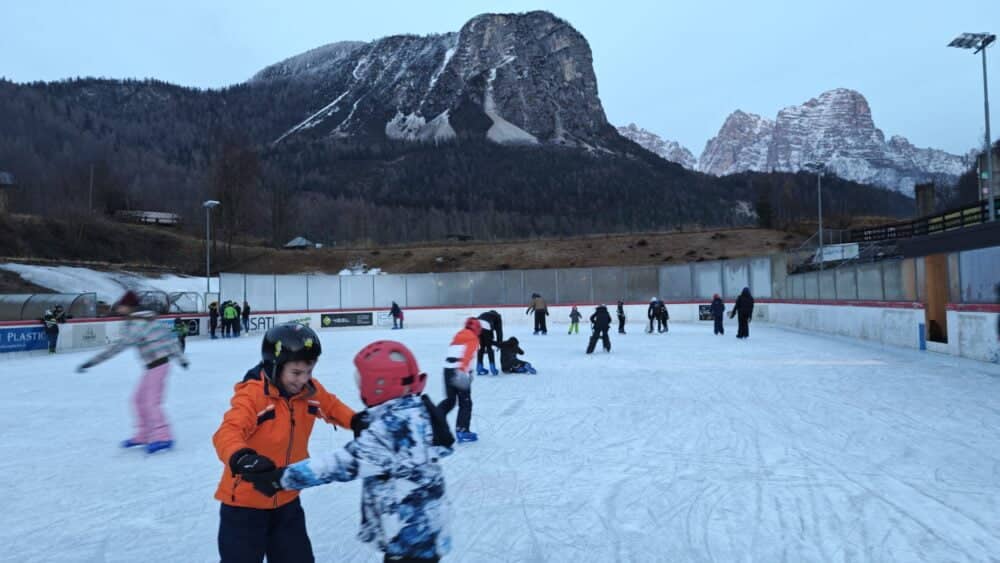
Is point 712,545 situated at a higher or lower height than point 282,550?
lower

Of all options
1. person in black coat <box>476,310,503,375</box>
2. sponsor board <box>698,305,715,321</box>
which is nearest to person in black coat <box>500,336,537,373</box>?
person in black coat <box>476,310,503,375</box>

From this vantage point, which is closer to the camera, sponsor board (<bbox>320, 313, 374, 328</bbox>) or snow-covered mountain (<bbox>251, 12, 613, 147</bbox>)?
sponsor board (<bbox>320, 313, 374, 328</bbox>)

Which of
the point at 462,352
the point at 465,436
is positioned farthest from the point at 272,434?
the point at 465,436

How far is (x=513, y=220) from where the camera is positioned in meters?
85.1

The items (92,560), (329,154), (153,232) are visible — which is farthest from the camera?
(329,154)

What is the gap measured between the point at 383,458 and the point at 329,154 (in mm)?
121141

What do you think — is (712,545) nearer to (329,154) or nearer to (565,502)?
(565,502)

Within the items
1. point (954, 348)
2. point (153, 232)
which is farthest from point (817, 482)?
point (153, 232)

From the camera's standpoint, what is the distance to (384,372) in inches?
85.2

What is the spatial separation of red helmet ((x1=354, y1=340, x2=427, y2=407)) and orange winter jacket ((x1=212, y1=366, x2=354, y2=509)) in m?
0.29

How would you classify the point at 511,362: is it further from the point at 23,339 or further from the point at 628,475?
the point at 23,339

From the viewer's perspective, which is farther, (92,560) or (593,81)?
(593,81)

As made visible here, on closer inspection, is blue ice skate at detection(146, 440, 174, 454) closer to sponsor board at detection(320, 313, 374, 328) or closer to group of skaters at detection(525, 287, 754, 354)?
group of skaters at detection(525, 287, 754, 354)

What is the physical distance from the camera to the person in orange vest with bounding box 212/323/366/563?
2322 millimetres
